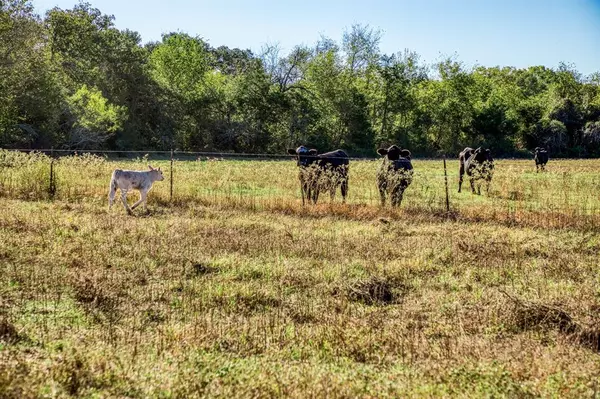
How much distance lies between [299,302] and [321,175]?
28.6ft

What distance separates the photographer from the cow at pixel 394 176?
15.2 meters

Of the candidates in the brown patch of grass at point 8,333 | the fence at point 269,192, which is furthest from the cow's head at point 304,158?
the brown patch of grass at point 8,333

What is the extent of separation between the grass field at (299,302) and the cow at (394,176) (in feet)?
4.69

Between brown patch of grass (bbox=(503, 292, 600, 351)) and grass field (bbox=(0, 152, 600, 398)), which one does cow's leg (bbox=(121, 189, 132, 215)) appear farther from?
brown patch of grass (bbox=(503, 292, 600, 351))

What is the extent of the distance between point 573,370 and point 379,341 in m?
1.79

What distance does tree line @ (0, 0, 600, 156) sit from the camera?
115ft

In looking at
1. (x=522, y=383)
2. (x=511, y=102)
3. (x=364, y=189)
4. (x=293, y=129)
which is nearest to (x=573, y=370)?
(x=522, y=383)

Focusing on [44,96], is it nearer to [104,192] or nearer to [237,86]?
[237,86]

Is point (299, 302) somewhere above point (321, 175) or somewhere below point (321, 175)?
below

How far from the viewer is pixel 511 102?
61.3 metres

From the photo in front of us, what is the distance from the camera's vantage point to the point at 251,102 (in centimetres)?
4709

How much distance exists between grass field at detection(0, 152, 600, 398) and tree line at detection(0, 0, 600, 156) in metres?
22.3

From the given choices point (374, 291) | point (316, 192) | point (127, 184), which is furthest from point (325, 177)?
point (374, 291)

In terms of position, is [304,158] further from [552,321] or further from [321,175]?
[552,321]
